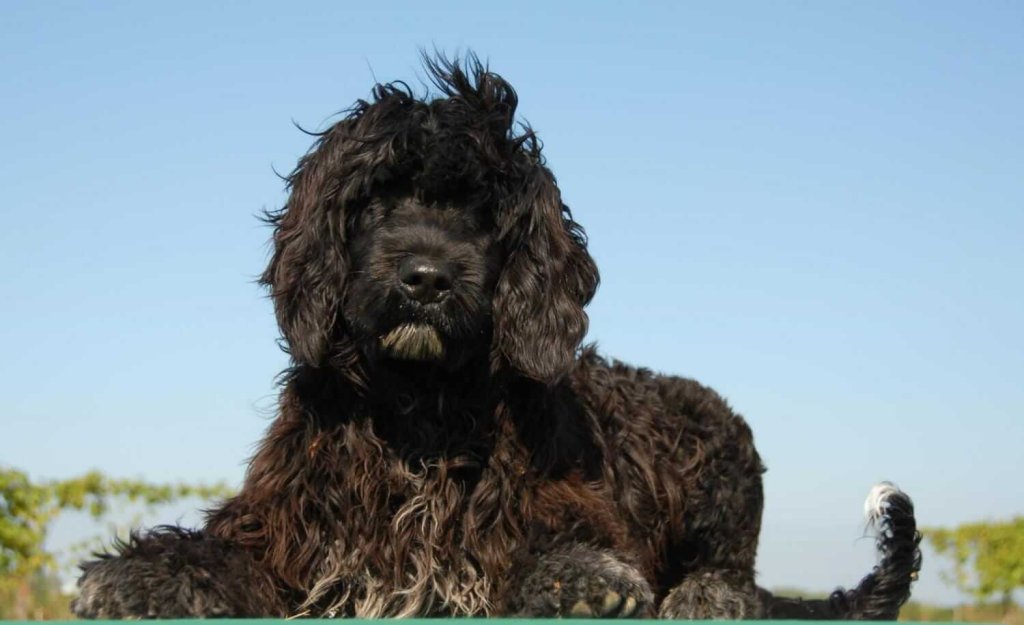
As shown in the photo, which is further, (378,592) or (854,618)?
(854,618)

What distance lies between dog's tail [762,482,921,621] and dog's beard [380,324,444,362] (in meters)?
2.81

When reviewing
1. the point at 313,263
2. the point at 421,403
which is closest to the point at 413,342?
the point at 421,403

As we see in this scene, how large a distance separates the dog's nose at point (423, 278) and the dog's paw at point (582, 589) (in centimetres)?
107

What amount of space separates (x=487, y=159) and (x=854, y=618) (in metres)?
3.29

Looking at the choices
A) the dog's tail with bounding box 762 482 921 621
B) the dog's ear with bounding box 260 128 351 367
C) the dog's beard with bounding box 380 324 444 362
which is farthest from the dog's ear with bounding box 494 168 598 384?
the dog's tail with bounding box 762 482 921 621

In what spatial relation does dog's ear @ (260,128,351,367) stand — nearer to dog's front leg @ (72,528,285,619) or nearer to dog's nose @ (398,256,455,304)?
dog's nose @ (398,256,455,304)

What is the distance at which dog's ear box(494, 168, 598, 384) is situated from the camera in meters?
4.65

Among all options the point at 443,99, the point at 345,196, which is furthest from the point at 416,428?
the point at 443,99

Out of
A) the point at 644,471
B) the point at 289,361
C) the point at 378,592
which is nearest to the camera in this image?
the point at 378,592

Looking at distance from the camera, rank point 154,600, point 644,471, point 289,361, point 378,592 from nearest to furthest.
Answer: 1. point 154,600
2. point 378,592
3. point 289,361
4. point 644,471

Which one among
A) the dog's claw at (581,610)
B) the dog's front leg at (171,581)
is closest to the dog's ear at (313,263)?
the dog's front leg at (171,581)

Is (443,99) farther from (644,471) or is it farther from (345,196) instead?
(644,471)

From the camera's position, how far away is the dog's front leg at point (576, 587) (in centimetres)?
409

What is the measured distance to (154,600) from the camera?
13.1 ft
